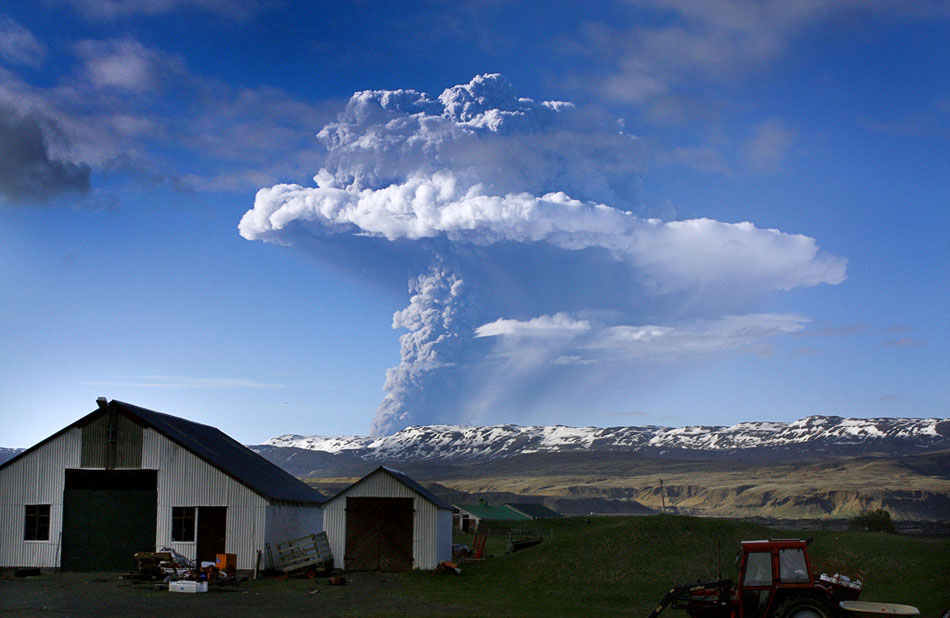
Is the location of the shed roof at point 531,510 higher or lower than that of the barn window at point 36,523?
lower

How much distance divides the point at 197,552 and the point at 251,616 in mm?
15839

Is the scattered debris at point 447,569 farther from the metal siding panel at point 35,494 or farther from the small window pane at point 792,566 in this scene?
the small window pane at point 792,566

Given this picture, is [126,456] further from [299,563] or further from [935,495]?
[935,495]

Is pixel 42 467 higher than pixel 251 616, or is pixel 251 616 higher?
pixel 42 467

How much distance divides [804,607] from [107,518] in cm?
3381

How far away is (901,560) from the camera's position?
135 ft

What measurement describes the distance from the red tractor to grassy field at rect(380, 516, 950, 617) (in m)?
7.83

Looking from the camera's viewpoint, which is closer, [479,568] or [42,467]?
[42,467]

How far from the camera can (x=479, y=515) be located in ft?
344

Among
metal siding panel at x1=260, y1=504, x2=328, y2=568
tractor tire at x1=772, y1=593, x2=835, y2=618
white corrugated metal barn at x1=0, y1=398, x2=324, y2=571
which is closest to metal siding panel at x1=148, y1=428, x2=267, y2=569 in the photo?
white corrugated metal barn at x1=0, y1=398, x2=324, y2=571

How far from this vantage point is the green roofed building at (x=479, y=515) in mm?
100438

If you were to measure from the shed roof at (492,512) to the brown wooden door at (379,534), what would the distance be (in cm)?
5808

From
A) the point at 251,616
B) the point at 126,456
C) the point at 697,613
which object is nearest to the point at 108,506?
the point at 126,456

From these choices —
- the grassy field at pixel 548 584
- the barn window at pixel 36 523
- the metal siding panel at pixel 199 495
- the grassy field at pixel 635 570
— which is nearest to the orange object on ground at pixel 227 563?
the metal siding panel at pixel 199 495
